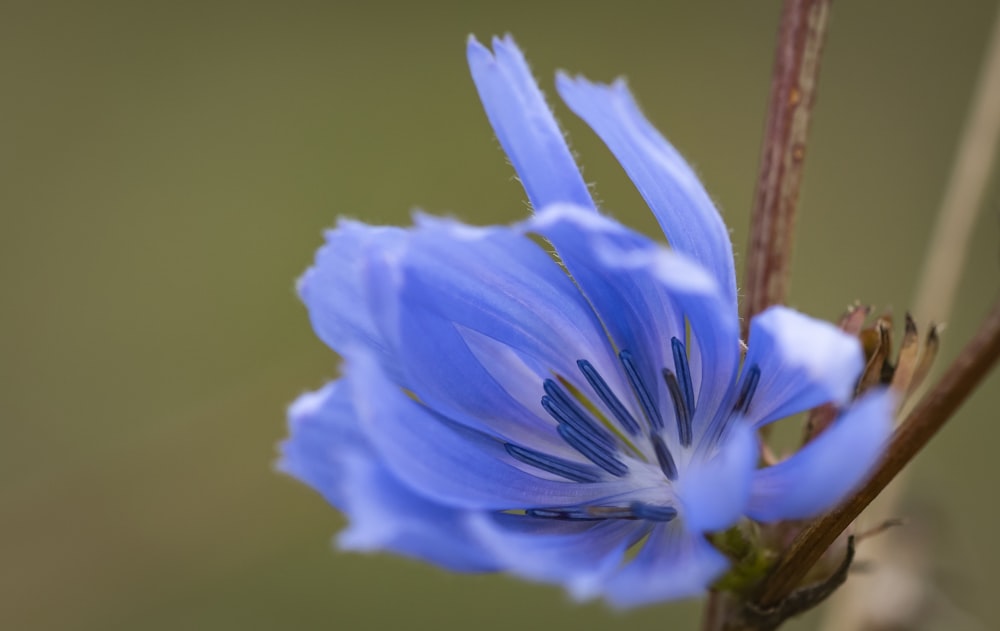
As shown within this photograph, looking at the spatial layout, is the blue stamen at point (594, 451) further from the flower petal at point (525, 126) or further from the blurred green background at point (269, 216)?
the blurred green background at point (269, 216)

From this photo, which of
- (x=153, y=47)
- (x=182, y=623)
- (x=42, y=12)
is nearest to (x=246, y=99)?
(x=153, y=47)

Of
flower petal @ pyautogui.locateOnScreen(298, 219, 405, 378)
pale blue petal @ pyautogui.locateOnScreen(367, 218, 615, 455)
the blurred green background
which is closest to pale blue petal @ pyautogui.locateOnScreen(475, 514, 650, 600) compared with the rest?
pale blue petal @ pyautogui.locateOnScreen(367, 218, 615, 455)

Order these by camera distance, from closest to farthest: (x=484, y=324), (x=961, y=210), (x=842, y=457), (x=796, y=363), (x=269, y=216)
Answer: (x=842, y=457), (x=796, y=363), (x=484, y=324), (x=961, y=210), (x=269, y=216)

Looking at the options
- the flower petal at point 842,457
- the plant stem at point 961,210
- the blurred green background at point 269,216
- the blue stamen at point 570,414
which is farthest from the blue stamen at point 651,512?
the blurred green background at point 269,216

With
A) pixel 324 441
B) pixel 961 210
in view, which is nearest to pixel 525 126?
pixel 324 441

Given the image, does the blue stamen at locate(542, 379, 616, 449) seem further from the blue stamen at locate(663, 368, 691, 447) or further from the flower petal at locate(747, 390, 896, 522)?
the flower petal at locate(747, 390, 896, 522)

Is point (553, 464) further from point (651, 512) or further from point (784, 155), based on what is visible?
point (784, 155)

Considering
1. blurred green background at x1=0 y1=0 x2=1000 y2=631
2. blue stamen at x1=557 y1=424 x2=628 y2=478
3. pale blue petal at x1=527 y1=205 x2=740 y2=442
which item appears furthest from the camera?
blurred green background at x1=0 y1=0 x2=1000 y2=631
